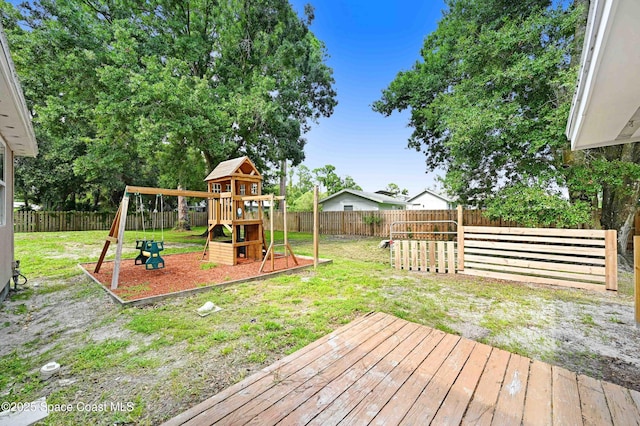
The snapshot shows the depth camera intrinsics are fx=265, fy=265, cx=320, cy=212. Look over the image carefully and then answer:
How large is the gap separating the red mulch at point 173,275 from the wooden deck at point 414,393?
11.2 feet

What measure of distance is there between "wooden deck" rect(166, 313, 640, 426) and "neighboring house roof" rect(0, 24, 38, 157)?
11.8 feet

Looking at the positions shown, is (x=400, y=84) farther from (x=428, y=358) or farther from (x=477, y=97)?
(x=428, y=358)

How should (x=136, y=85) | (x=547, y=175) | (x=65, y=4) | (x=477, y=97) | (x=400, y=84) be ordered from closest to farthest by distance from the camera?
(x=547, y=175), (x=477, y=97), (x=136, y=85), (x=65, y=4), (x=400, y=84)

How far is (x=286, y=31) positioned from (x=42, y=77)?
31.9 ft

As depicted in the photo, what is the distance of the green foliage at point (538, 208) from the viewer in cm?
655

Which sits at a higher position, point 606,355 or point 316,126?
point 316,126

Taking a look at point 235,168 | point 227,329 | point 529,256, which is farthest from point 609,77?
point 235,168

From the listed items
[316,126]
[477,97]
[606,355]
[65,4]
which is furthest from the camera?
[316,126]

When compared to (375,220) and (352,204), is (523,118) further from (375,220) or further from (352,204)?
(352,204)

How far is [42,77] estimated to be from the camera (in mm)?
9844

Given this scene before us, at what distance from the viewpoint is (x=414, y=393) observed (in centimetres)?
188

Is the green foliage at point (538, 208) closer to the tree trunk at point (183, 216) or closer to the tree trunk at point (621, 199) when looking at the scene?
the tree trunk at point (621, 199)

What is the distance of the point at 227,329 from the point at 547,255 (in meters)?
6.47

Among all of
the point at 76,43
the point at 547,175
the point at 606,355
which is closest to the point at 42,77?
the point at 76,43
